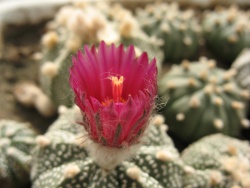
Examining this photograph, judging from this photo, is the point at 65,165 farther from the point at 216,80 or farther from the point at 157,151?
the point at 216,80

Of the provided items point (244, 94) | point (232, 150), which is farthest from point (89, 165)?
point (244, 94)

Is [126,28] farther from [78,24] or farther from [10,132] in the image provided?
[10,132]

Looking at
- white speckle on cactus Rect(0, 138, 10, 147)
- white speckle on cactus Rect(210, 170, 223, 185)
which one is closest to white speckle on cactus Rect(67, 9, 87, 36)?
white speckle on cactus Rect(0, 138, 10, 147)

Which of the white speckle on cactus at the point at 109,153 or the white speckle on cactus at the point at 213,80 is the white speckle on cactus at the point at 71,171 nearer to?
the white speckle on cactus at the point at 109,153

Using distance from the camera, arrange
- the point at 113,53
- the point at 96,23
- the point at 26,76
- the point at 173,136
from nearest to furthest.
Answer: the point at 113,53
the point at 96,23
the point at 173,136
the point at 26,76

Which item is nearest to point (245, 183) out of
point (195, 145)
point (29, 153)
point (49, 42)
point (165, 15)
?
point (195, 145)

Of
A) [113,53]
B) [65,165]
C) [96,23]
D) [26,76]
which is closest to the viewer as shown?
[113,53]

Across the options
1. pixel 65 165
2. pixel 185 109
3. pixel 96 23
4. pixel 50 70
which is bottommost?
pixel 185 109
